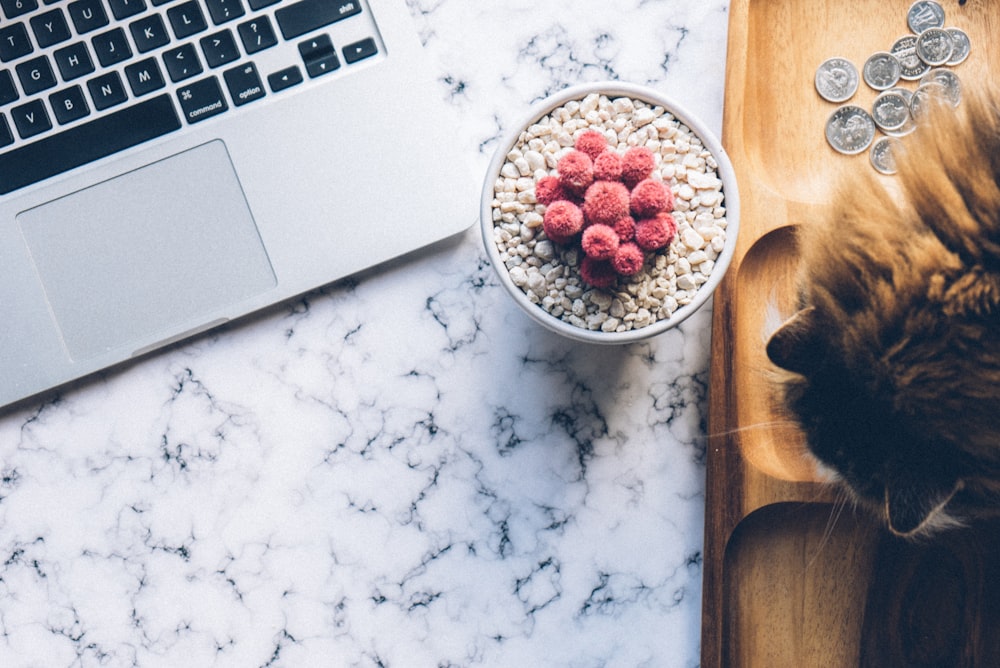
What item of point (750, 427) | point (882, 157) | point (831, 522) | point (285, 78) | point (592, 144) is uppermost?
point (285, 78)

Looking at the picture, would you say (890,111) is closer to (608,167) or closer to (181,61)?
(608,167)

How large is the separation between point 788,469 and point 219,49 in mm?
647

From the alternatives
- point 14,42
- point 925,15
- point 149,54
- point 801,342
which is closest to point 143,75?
point 149,54

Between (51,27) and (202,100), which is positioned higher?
(51,27)

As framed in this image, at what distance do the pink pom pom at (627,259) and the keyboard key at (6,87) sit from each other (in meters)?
0.57

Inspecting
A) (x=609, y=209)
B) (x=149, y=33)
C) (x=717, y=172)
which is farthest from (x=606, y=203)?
(x=149, y=33)

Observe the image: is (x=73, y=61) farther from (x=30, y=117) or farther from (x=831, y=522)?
(x=831, y=522)

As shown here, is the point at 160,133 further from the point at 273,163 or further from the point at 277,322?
the point at 277,322

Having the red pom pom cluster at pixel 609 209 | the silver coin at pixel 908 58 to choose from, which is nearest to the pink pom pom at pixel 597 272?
the red pom pom cluster at pixel 609 209

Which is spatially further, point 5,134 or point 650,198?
point 5,134

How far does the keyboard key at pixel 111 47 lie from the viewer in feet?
2.38

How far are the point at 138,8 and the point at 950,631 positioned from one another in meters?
0.94

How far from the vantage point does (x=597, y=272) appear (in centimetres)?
62

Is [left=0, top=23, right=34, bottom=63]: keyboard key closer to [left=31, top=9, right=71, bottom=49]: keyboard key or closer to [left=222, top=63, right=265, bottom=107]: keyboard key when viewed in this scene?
[left=31, top=9, right=71, bottom=49]: keyboard key
